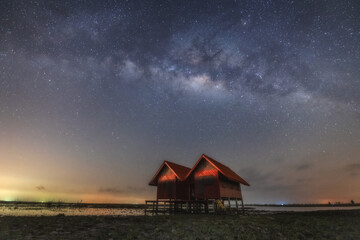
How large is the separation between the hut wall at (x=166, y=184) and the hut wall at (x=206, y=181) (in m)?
3.47

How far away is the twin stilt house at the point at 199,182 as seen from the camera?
25844 millimetres

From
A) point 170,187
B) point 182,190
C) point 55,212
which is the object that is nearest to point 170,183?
point 170,187

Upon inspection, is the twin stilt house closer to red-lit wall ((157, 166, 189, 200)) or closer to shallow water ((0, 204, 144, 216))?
red-lit wall ((157, 166, 189, 200))

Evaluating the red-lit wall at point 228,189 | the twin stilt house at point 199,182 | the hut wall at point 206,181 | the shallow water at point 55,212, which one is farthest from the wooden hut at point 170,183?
the shallow water at point 55,212

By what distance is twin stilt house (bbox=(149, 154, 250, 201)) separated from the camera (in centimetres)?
2584

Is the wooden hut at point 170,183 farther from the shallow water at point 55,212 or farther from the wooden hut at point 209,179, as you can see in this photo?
the shallow water at point 55,212

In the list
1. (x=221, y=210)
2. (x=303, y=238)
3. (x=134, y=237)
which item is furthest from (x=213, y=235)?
(x=221, y=210)

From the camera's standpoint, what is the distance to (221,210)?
24.7 metres

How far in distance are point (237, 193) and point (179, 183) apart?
10090 millimetres

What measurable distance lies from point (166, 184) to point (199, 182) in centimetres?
526

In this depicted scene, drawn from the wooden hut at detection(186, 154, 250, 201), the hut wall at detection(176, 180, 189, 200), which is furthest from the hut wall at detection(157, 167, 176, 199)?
the wooden hut at detection(186, 154, 250, 201)

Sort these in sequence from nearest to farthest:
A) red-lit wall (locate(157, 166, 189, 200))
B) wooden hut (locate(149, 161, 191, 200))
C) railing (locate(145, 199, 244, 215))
Result: railing (locate(145, 199, 244, 215))
wooden hut (locate(149, 161, 191, 200))
red-lit wall (locate(157, 166, 189, 200))

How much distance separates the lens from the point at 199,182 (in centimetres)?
2708

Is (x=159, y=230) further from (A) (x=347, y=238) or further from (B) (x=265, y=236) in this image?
(A) (x=347, y=238)
